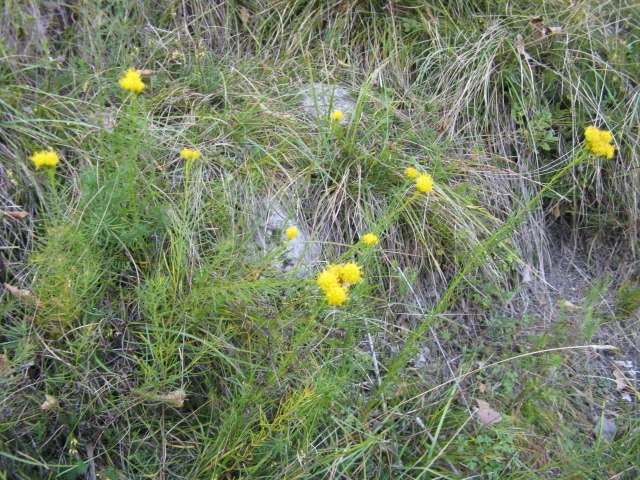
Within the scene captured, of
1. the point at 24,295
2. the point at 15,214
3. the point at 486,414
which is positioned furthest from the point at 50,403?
the point at 486,414

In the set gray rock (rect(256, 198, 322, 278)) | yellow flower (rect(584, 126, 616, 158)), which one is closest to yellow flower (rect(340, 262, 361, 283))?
gray rock (rect(256, 198, 322, 278))

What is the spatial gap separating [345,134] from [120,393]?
133 cm

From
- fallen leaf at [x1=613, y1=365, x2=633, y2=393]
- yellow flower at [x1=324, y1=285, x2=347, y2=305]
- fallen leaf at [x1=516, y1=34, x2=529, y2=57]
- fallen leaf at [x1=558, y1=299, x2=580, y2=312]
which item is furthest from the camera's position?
fallen leaf at [x1=516, y1=34, x2=529, y2=57]

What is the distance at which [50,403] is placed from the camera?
1.67m

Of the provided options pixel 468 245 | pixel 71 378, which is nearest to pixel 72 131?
pixel 71 378

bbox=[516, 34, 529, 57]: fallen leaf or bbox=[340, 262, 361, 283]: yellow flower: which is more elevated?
bbox=[516, 34, 529, 57]: fallen leaf

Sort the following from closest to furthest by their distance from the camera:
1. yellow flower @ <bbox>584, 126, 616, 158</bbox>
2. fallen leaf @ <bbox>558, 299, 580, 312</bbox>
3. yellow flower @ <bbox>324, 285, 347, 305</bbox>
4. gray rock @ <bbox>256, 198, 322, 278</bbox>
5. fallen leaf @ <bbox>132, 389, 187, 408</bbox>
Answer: yellow flower @ <bbox>324, 285, 347, 305</bbox> → yellow flower @ <bbox>584, 126, 616, 158</bbox> → fallen leaf @ <bbox>132, 389, 187, 408</bbox> → gray rock @ <bbox>256, 198, 322, 278</bbox> → fallen leaf @ <bbox>558, 299, 580, 312</bbox>

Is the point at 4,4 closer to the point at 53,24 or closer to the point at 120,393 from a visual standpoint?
the point at 53,24

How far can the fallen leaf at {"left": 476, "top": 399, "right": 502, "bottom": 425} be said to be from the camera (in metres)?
1.96

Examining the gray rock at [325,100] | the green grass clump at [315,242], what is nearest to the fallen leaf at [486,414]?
the green grass clump at [315,242]

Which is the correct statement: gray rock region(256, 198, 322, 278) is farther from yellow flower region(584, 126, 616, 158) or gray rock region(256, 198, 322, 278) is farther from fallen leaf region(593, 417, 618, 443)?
fallen leaf region(593, 417, 618, 443)

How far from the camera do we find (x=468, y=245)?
7.68 feet

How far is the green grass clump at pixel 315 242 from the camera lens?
1.72 metres

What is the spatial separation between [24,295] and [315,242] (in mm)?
950
